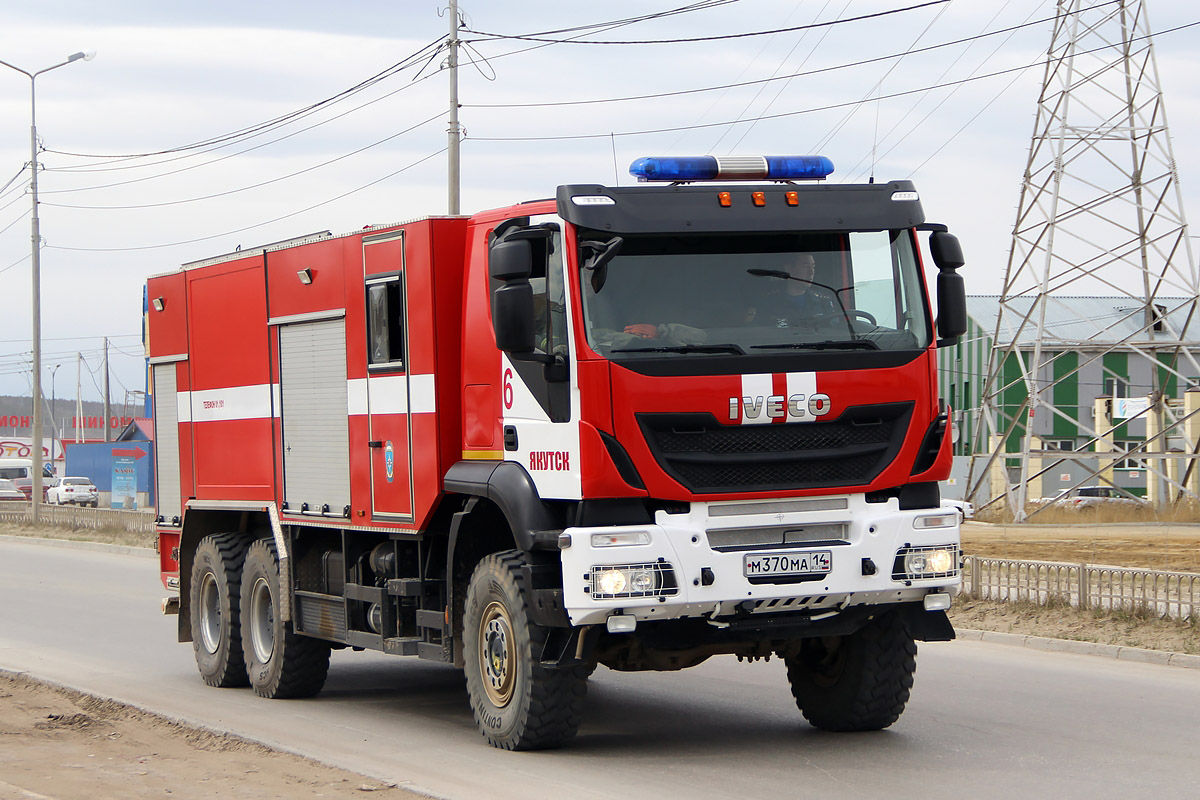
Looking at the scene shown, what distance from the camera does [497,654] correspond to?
912 centimetres

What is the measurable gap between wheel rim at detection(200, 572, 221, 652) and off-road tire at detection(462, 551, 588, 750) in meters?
4.42

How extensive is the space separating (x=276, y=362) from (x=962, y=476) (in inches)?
1798

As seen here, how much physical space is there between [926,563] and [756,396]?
58.1 inches

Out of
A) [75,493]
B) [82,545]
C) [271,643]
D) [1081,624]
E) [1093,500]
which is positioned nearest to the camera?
[271,643]

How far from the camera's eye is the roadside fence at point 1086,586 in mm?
13602

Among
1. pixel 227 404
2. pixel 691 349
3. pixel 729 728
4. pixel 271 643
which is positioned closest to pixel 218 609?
pixel 271 643

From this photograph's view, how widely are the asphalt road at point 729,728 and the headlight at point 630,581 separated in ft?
3.27

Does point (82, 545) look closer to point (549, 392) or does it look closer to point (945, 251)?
point (549, 392)

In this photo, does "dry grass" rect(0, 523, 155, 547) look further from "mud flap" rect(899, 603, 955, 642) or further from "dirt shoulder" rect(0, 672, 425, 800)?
"mud flap" rect(899, 603, 955, 642)

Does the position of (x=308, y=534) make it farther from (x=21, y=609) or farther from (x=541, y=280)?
(x=21, y=609)

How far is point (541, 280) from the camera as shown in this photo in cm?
866

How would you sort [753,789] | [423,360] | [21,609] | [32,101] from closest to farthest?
[753,789] → [423,360] → [21,609] → [32,101]

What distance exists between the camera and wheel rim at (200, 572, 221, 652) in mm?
13086

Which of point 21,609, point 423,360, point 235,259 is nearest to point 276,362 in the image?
point 235,259
